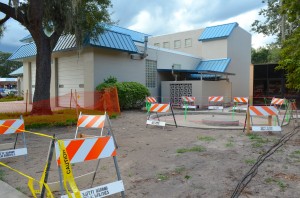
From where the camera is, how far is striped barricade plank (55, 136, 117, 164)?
141 inches

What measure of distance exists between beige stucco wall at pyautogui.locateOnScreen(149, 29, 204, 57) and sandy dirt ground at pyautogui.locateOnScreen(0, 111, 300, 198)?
22.7 meters

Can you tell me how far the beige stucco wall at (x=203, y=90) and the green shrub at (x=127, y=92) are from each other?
4.27 m

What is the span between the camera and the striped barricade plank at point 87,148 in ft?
11.8

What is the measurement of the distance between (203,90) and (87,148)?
18.4 m

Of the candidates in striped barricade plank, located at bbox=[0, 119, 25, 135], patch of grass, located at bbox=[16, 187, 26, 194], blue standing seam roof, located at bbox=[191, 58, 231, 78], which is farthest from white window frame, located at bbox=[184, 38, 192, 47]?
patch of grass, located at bbox=[16, 187, 26, 194]

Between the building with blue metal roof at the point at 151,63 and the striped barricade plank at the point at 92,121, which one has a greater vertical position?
the building with blue metal roof at the point at 151,63

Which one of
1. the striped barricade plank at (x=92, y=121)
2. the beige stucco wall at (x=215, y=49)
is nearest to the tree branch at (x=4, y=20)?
the striped barricade plank at (x=92, y=121)

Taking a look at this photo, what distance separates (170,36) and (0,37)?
21462 millimetres

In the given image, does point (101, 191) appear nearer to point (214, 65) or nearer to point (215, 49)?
point (214, 65)

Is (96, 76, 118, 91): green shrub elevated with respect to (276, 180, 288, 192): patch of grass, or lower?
elevated

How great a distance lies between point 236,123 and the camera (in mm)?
12500

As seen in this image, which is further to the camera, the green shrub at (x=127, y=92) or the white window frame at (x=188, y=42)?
the white window frame at (x=188, y=42)

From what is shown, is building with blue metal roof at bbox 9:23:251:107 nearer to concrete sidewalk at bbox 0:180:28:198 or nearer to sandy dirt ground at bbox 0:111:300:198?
sandy dirt ground at bbox 0:111:300:198

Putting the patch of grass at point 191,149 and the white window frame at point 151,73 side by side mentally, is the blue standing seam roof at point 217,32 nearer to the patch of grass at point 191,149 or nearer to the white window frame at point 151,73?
the white window frame at point 151,73
